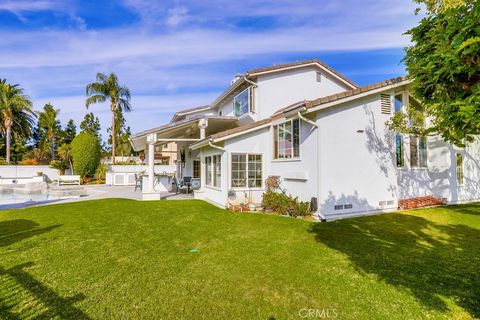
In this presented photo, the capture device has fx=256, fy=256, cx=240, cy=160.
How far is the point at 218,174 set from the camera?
1418 cm

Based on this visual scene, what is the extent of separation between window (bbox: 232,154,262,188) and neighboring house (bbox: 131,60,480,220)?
0.05 metres

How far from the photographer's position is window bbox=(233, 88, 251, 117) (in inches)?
623

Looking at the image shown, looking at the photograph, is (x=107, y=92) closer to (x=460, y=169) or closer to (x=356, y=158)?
(x=356, y=158)

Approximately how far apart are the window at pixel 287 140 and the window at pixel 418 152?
5810mm

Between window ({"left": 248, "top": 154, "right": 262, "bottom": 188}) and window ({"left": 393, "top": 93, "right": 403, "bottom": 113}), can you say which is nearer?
window ({"left": 393, "top": 93, "right": 403, "bottom": 113})

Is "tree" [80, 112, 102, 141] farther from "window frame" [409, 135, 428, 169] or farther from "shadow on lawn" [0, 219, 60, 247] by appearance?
"window frame" [409, 135, 428, 169]

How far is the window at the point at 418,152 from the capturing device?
1267 cm

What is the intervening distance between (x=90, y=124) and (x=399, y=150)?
2308 inches

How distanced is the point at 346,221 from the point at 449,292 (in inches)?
215

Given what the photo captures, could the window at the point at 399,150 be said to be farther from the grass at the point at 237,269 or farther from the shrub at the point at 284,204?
the shrub at the point at 284,204

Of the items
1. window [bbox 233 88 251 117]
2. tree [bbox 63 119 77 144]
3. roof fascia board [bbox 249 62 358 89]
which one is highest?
tree [bbox 63 119 77 144]

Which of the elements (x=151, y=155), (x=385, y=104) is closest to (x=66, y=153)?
(x=151, y=155)

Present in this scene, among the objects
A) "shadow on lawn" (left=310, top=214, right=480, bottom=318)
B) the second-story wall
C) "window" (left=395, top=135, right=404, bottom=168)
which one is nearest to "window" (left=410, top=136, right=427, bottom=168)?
"window" (left=395, top=135, right=404, bottom=168)

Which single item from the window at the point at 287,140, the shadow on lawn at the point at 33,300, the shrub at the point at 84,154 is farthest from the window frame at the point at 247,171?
the shrub at the point at 84,154
